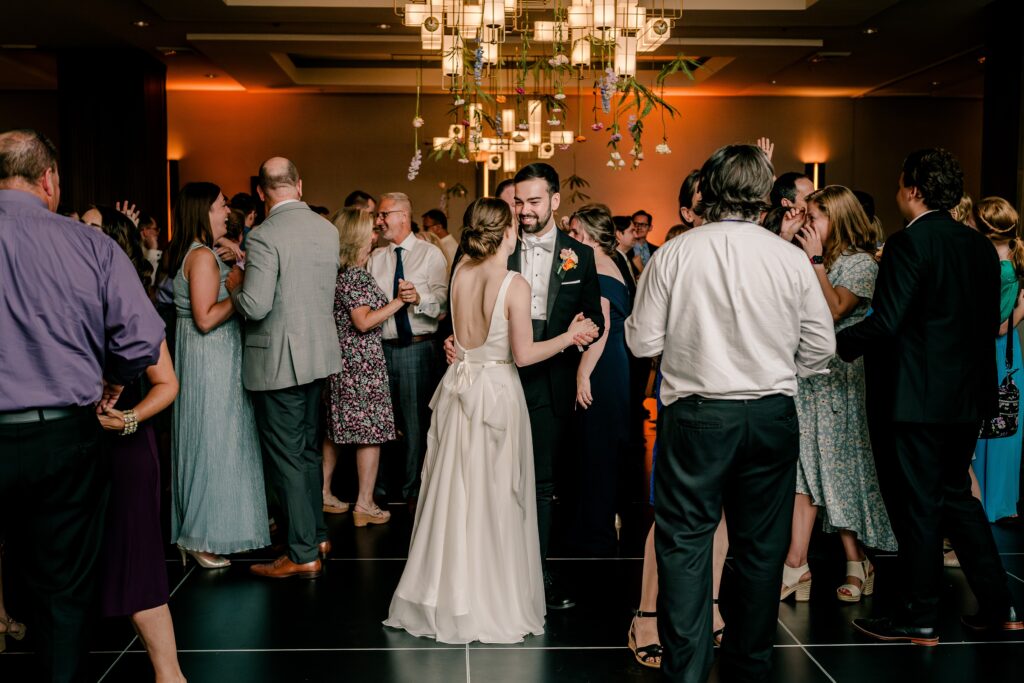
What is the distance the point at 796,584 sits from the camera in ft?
12.2

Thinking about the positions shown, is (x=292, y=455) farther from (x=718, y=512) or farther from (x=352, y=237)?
(x=718, y=512)

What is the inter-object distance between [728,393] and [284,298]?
7.01 feet

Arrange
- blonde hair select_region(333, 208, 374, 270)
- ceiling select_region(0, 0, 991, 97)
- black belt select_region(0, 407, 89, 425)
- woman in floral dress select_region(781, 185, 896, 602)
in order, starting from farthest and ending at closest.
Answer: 1. ceiling select_region(0, 0, 991, 97)
2. blonde hair select_region(333, 208, 374, 270)
3. woman in floral dress select_region(781, 185, 896, 602)
4. black belt select_region(0, 407, 89, 425)

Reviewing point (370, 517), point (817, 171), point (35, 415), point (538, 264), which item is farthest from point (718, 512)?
point (817, 171)

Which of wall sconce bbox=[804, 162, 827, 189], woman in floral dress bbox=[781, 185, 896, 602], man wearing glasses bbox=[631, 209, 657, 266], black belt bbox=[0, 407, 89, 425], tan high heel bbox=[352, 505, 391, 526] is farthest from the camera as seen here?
wall sconce bbox=[804, 162, 827, 189]

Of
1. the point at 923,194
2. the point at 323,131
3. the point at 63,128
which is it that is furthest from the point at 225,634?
the point at 323,131

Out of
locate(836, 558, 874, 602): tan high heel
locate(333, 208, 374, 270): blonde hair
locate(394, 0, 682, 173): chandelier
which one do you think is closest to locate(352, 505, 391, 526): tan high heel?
locate(333, 208, 374, 270): blonde hair

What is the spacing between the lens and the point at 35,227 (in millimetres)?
2229

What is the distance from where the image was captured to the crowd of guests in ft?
7.54

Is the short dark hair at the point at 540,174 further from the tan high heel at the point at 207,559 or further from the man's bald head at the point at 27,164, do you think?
the tan high heel at the point at 207,559

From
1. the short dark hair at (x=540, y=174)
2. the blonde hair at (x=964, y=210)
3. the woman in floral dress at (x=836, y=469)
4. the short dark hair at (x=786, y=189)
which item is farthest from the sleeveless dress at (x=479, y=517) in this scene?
the blonde hair at (x=964, y=210)

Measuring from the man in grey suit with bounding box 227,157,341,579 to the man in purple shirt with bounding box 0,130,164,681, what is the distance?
150cm

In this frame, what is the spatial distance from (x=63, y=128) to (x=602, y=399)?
8192 millimetres

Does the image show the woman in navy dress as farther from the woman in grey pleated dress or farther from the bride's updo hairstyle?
the woman in grey pleated dress
